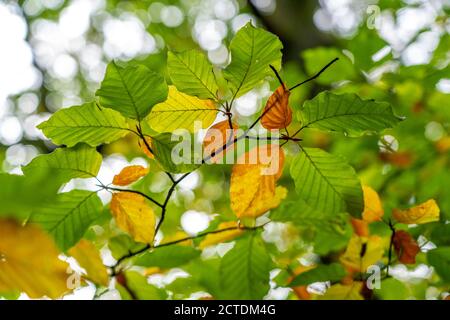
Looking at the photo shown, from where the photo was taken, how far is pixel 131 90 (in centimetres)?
49

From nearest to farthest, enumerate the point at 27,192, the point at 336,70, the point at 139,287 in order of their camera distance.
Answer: the point at 27,192, the point at 139,287, the point at 336,70

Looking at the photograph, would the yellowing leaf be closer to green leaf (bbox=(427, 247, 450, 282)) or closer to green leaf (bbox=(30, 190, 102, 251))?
green leaf (bbox=(427, 247, 450, 282))

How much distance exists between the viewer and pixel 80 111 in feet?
1.70

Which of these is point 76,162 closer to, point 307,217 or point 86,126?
point 86,126

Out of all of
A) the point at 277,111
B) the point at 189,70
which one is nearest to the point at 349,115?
the point at 277,111

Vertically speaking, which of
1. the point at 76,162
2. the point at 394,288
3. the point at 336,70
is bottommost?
the point at 394,288

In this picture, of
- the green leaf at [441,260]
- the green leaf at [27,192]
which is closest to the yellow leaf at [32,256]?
the green leaf at [27,192]

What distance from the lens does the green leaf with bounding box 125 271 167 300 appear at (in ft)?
2.39

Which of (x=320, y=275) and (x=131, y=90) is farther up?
(x=131, y=90)

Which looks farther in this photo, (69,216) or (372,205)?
(372,205)

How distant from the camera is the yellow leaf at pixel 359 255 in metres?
0.72

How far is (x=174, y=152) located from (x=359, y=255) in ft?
1.27

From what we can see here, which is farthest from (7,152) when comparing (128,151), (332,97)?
(332,97)

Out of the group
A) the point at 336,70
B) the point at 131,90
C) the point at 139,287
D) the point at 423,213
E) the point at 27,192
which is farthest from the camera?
the point at 336,70
